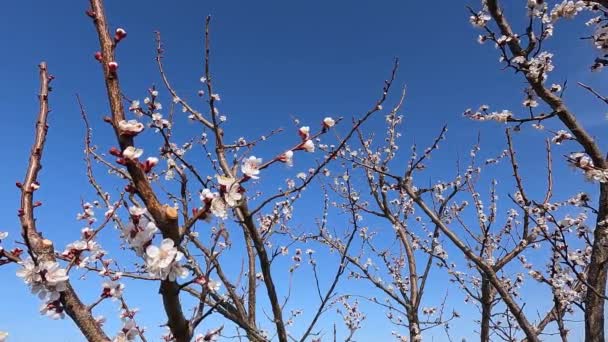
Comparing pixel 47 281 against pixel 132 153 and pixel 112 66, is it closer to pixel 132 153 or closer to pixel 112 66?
pixel 132 153

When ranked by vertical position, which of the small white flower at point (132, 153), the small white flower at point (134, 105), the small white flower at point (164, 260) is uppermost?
the small white flower at point (134, 105)

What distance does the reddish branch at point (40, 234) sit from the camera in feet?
4.62

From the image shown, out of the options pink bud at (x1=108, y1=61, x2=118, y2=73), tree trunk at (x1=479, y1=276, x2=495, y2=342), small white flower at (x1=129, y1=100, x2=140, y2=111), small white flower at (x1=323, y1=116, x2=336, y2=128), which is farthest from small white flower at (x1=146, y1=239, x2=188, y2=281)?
tree trunk at (x1=479, y1=276, x2=495, y2=342)

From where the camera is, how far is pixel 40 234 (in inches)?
61.0

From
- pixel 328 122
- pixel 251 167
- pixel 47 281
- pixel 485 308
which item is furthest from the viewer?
pixel 485 308

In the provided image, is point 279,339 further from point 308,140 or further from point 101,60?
point 101,60

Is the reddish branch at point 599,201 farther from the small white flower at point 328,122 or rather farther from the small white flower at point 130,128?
the small white flower at point 130,128

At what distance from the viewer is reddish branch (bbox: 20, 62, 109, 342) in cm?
141

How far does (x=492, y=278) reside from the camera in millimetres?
3512

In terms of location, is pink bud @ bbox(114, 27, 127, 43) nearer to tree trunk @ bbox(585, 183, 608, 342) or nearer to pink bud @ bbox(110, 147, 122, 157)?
pink bud @ bbox(110, 147, 122, 157)

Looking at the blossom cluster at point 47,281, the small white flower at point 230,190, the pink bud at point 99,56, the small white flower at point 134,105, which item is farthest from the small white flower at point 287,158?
the small white flower at point 134,105

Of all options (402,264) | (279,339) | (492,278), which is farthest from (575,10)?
(402,264)

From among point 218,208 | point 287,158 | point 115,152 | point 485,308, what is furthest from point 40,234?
point 485,308

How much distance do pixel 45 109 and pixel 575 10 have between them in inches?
141
